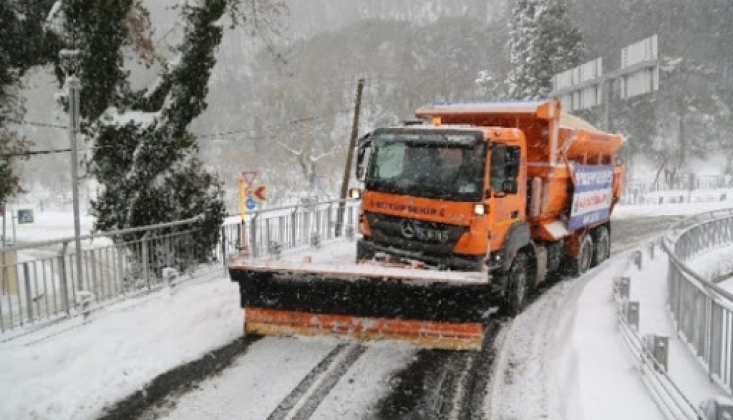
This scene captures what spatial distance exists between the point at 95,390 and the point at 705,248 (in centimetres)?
1687

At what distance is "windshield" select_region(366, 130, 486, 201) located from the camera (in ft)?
28.6

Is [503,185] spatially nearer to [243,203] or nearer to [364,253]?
[364,253]

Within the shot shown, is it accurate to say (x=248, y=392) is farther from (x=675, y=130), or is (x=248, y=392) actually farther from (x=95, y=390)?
(x=675, y=130)

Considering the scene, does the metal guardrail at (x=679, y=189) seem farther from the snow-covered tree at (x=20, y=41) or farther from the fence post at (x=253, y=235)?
the snow-covered tree at (x=20, y=41)

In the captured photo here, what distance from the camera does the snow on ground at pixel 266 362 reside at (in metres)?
5.98

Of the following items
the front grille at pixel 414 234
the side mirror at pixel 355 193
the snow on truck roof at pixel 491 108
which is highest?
the snow on truck roof at pixel 491 108

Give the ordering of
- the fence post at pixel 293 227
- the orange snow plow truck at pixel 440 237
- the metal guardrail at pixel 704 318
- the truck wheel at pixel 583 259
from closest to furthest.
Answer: the metal guardrail at pixel 704 318, the orange snow plow truck at pixel 440 237, the truck wheel at pixel 583 259, the fence post at pixel 293 227

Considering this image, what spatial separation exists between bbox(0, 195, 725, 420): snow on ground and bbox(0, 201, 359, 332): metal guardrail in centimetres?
39

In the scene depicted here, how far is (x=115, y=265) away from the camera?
32.9 feet

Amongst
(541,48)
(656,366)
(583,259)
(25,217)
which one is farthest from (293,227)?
(541,48)

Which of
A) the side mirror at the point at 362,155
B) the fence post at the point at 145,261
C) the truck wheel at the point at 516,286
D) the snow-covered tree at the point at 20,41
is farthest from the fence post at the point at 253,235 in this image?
the truck wheel at the point at 516,286

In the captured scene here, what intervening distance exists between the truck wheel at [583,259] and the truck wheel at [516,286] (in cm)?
343

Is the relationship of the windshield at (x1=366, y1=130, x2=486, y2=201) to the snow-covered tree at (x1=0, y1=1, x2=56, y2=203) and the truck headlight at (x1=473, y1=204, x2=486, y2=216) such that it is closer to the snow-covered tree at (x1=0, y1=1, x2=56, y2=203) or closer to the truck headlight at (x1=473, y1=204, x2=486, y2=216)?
the truck headlight at (x1=473, y1=204, x2=486, y2=216)

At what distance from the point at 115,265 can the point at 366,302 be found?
4.64m
